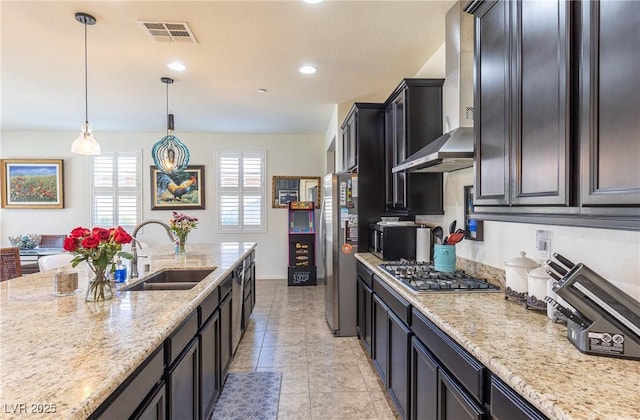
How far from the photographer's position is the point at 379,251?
339 cm

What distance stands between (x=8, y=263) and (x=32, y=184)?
3647 mm

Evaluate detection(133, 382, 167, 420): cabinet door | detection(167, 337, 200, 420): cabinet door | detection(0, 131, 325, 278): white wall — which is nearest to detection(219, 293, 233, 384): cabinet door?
detection(167, 337, 200, 420): cabinet door

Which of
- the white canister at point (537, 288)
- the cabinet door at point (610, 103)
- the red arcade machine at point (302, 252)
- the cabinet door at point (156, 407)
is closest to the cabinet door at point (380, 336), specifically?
the white canister at point (537, 288)

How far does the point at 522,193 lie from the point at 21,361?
1.87 m

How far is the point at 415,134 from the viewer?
288cm

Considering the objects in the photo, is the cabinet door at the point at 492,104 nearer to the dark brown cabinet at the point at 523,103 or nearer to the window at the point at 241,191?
the dark brown cabinet at the point at 523,103

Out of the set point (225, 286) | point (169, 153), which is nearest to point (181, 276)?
point (225, 286)

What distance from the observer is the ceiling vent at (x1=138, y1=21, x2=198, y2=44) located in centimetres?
262

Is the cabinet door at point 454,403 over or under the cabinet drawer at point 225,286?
under

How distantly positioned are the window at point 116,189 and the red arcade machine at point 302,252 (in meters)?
2.98

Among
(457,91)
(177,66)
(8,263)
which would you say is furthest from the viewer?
(8,263)

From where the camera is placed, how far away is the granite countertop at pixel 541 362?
860 mm

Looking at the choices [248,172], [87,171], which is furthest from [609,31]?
[87,171]

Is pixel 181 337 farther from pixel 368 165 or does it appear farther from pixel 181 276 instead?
pixel 368 165
